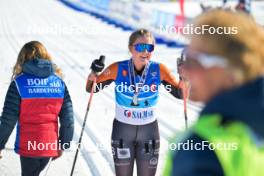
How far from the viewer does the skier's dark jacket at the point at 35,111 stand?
3916 millimetres

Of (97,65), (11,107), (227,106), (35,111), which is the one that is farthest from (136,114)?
(227,106)

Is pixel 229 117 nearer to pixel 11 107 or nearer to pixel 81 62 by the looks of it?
pixel 11 107

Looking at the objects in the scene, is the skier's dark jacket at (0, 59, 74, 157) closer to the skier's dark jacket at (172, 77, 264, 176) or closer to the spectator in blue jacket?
the spectator in blue jacket

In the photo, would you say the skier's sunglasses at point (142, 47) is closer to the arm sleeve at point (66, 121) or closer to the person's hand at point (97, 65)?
the person's hand at point (97, 65)

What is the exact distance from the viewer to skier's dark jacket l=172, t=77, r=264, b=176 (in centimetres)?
131

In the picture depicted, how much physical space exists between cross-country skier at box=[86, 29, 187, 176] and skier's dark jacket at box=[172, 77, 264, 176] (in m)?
3.13

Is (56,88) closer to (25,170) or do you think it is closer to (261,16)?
(25,170)

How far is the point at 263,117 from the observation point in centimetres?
135

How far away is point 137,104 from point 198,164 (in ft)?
10.8

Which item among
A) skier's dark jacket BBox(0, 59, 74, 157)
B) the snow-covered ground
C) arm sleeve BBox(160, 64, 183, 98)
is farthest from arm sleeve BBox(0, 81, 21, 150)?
the snow-covered ground

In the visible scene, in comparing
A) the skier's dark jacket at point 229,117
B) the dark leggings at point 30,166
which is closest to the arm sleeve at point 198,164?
the skier's dark jacket at point 229,117

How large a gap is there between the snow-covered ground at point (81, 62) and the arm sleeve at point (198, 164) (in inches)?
190

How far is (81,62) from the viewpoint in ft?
49.9

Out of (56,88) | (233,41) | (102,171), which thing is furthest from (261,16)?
(233,41)
